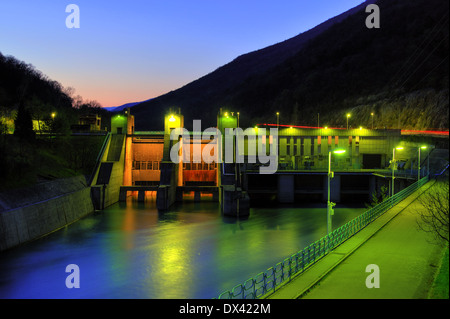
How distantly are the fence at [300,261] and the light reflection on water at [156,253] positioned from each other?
3.04 metres

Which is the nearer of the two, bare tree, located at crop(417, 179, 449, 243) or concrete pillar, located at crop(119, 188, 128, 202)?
bare tree, located at crop(417, 179, 449, 243)

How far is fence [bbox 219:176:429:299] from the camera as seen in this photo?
16.4m

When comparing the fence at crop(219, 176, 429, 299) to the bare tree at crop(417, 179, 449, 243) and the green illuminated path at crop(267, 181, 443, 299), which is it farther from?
the bare tree at crop(417, 179, 449, 243)

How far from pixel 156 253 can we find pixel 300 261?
16321 millimetres

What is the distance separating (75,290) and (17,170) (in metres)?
18.7

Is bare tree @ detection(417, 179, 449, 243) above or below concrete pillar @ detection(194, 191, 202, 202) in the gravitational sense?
above

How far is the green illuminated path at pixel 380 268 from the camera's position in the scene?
15656mm

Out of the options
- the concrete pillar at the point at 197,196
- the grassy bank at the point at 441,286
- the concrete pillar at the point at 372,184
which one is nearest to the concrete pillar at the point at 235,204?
the concrete pillar at the point at 197,196

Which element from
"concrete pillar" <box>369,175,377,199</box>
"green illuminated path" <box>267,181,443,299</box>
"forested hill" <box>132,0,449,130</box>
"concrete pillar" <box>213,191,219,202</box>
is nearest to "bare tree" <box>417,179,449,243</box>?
"green illuminated path" <box>267,181,443,299</box>

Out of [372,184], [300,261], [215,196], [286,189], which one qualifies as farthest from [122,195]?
[300,261]

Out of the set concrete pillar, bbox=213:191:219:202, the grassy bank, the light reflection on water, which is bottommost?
the light reflection on water

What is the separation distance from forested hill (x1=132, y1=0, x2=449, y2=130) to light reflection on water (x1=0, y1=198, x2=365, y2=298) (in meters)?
52.8

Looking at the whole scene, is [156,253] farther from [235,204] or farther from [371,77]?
[371,77]

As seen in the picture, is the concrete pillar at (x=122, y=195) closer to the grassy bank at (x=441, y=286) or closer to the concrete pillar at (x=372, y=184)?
the concrete pillar at (x=372, y=184)
